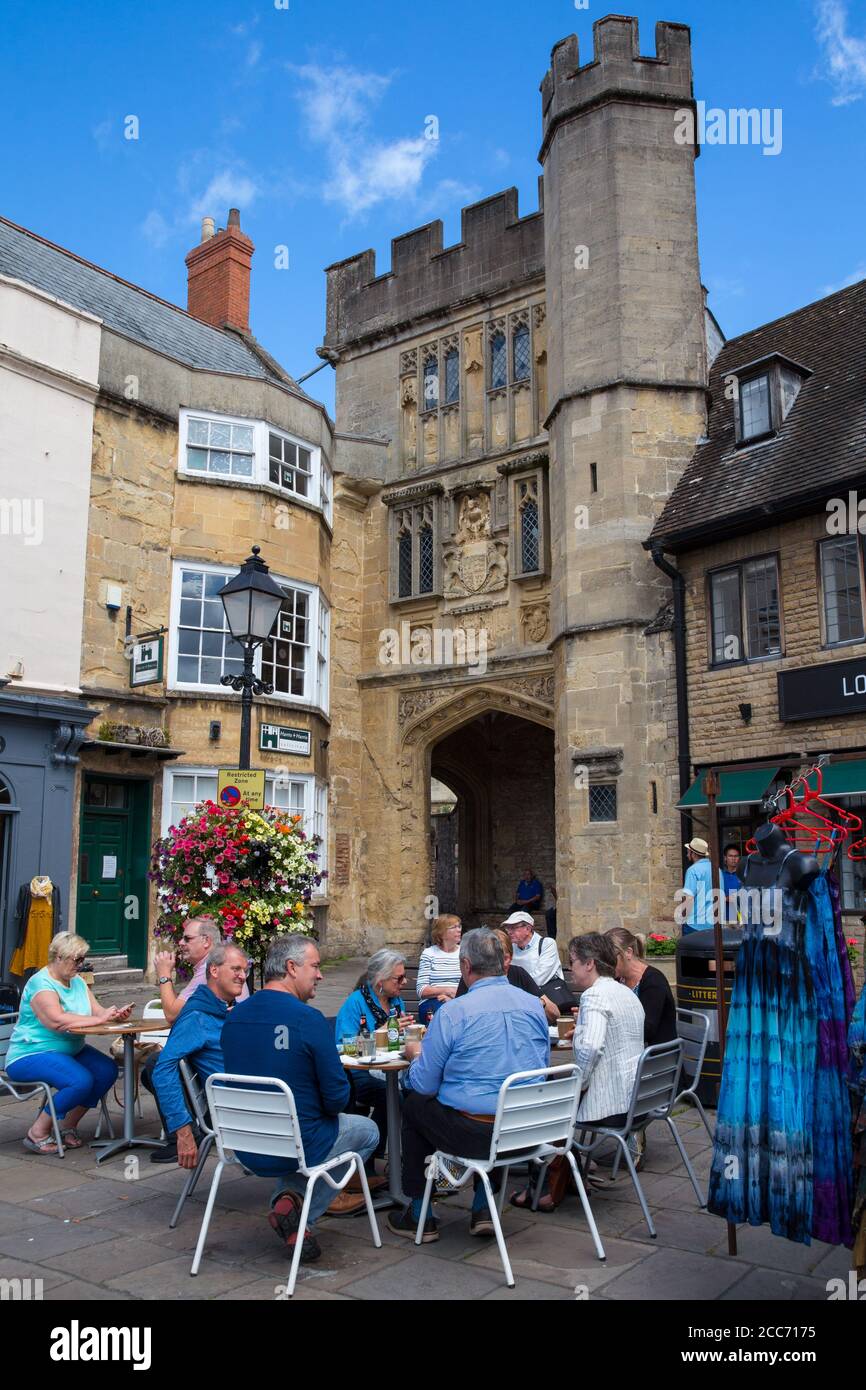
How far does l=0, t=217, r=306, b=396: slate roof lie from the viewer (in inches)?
645

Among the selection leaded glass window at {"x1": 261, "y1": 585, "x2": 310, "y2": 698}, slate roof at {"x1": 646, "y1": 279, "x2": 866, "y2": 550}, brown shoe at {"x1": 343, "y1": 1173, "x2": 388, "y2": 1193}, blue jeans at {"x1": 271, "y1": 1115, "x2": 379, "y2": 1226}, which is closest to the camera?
blue jeans at {"x1": 271, "y1": 1115, "x2": 379, "y2": 1226}

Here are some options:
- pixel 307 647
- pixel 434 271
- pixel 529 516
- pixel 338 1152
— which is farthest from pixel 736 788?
pixel 434 271

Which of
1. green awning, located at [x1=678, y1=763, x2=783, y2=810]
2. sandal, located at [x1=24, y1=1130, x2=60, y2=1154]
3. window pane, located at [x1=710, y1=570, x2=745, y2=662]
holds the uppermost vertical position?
window pane, located at [x1=710, y1=570, x2=745, y2=662]

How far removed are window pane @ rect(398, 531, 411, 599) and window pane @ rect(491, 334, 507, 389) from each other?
3.31 meters

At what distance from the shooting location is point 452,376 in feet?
67.2

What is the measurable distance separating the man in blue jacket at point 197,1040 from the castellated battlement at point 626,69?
51.1ft

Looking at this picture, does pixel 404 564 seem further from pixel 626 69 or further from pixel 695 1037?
pixel 695 1037

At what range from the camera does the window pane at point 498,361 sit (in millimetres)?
19688

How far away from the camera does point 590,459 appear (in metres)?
15.9

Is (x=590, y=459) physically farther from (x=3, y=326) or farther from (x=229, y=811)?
(x=229, y=811)

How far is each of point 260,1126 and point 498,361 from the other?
691 inches

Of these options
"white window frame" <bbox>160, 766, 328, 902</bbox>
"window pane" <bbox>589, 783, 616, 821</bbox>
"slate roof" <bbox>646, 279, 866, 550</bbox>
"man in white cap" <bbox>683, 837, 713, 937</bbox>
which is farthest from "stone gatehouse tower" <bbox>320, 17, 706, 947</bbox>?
"man in white cap" <bbox>683, 837, 713, 937</bbox>

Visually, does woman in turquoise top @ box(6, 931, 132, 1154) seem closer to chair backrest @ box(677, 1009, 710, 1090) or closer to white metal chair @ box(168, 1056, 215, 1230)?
white metal chair @ box(168, 1056, 215, 1230)

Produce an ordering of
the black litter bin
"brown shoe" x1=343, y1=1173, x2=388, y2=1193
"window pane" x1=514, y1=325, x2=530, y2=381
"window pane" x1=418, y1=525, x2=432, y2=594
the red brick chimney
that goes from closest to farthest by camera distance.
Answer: "brown shoe" x1=343, y1=1173, x2=388, y2=1193 < the black litter bin < "window pane" x1=514, y1=325, x2=530, y2=381 < "window pane" x1=418, y1=525, x2=432, y2=594 < the red brick chimney
